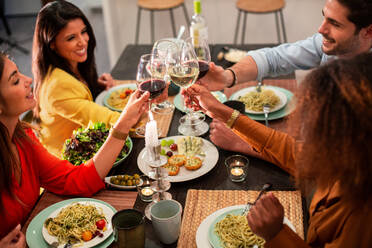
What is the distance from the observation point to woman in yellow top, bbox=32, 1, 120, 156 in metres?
2.10

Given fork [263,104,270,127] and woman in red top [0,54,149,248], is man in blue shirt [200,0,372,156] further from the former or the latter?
woman in red top [0,54,149,248]

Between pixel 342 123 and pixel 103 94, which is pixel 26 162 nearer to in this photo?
pixel 103 94

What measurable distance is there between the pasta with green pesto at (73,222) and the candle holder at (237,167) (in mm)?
507

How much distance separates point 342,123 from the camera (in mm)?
1005

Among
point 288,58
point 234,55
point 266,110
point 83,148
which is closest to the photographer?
point 83,148

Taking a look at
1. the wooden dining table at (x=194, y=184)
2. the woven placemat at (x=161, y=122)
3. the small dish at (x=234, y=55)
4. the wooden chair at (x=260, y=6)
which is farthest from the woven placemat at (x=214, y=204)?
the wooden chair at (x=260, y=6)

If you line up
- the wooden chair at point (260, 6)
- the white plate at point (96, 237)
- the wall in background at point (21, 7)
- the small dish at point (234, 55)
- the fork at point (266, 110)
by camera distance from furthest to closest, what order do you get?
the wall in background at point (21, 7)
the wooden chair at point (260, 6)
the small dish at point (234, 55)
the fork at point (266, 110)
the white plate at point (96, 237)

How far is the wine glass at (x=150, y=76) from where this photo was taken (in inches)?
64.6

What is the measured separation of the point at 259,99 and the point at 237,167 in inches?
22.0

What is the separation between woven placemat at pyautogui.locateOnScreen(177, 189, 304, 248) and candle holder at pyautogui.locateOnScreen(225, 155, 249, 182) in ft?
0.25

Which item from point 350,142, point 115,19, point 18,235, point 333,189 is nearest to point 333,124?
point 350,142

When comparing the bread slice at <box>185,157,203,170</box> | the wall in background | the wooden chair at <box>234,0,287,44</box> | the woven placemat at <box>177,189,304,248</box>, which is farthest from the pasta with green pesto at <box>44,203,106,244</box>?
the wall in background

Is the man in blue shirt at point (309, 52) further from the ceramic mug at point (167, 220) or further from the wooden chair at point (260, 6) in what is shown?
the wooden chair at point (260, 6)

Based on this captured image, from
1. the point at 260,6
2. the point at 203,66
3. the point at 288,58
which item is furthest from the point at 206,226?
the point at 260,6
